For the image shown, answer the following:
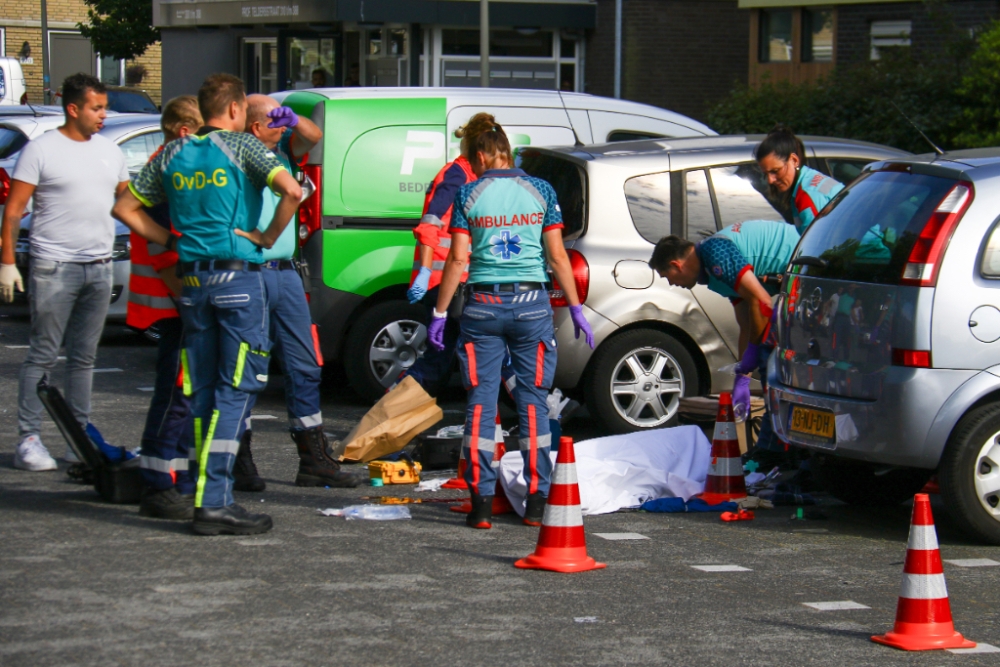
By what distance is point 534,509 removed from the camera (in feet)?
21.9

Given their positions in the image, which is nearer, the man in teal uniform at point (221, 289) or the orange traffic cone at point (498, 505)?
the man in teal uniform at point (221, 289)

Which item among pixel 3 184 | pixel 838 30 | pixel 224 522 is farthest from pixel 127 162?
pixel 838 30

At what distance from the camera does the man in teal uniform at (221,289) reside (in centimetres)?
616

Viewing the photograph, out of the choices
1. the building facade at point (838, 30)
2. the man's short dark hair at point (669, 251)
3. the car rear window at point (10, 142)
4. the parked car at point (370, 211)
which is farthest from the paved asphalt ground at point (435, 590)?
the building facade at point (838, 30)

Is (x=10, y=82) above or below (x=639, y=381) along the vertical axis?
above

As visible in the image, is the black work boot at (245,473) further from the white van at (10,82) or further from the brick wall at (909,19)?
the white van at (10,82)

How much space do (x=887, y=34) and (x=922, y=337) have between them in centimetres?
1878

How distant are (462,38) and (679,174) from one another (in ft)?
73.0

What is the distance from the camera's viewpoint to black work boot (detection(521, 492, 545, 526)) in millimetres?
6660

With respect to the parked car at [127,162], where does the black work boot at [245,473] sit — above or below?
below

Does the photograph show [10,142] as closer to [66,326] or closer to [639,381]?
[66,326]

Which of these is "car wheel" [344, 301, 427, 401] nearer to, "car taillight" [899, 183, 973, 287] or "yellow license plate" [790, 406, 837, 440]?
"yellow license plate" [790, 406, 837, 440]

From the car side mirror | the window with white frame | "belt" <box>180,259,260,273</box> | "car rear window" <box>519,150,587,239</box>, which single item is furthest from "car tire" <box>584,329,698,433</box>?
the window with white frame

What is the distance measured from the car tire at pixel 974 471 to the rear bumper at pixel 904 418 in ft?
0.20
